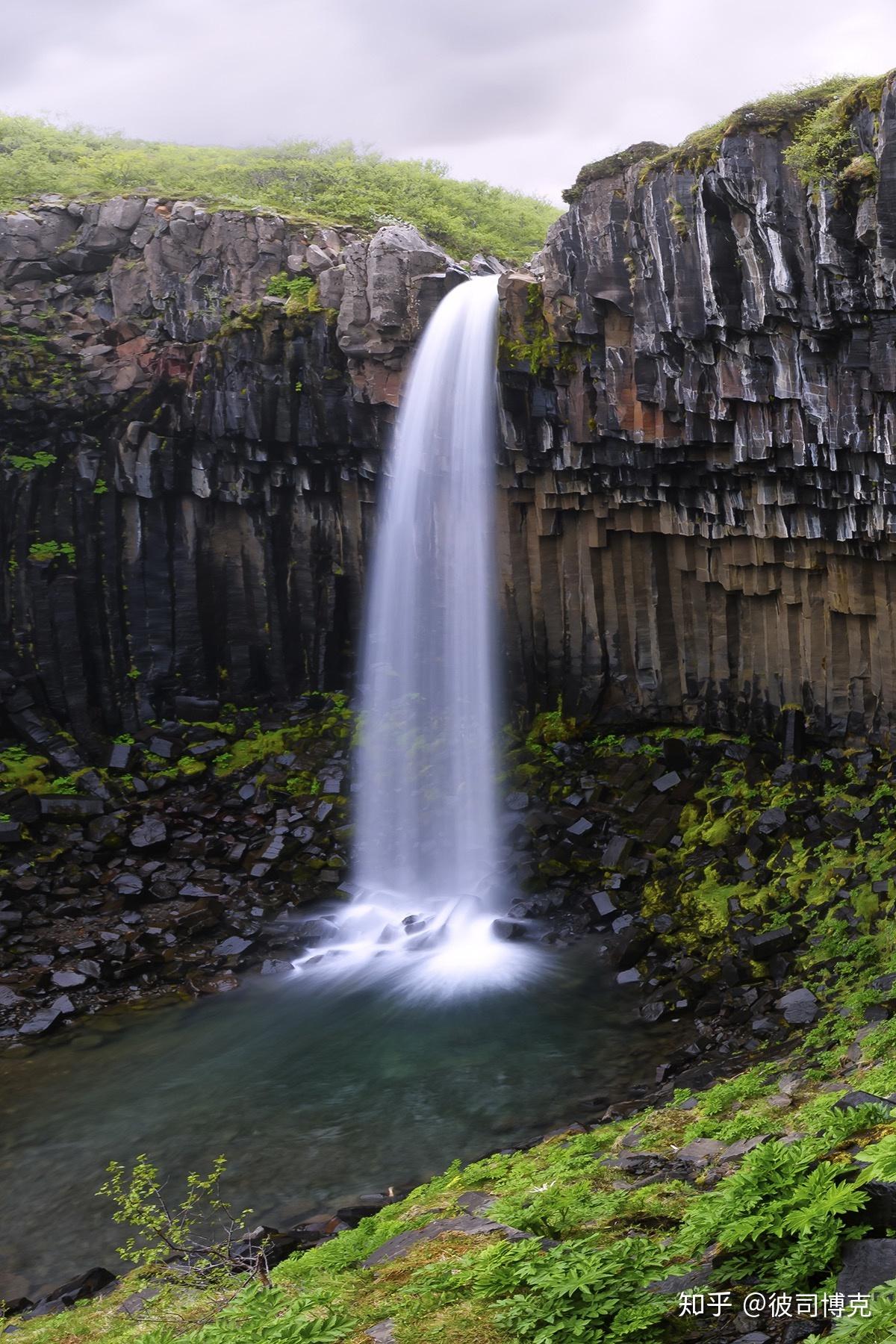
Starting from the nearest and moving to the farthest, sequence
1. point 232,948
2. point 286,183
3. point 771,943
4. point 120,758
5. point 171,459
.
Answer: point 771,943, point 232,948, point 120,758, point 171,459, point 286,183

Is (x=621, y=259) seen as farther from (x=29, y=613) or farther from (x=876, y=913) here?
(x=29, y=613)

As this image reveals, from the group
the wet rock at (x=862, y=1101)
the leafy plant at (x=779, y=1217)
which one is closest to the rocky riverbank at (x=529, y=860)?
the wet rock at (x=862, y=1101)

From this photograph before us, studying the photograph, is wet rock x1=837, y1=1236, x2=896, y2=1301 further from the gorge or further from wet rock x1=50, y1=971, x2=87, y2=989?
wet rock x1=50, y1=971, x2=87, y2=989

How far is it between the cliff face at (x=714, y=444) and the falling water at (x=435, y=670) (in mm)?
997

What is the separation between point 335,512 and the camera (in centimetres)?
2670

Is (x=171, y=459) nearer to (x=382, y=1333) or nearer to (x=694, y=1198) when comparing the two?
(x=694, y=1198)

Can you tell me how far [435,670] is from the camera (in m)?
25.2

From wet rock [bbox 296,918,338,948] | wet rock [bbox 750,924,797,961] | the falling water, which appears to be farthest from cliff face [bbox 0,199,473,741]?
wet rock [bbox 750,924,797,961]

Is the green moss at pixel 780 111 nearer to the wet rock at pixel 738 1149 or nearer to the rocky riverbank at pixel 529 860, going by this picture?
the rocky riverbank at pixel 529 860

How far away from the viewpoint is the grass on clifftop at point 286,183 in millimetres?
30266

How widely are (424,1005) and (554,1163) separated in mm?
7635

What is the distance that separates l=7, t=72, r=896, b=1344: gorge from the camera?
30.9ft

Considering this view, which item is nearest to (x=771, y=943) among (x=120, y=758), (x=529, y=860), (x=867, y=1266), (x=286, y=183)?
(x=529, y=860)

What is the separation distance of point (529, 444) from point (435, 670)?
5881mm
